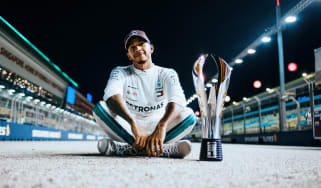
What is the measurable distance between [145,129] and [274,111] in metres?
9.59

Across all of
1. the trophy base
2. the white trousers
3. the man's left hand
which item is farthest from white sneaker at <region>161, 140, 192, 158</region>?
the man's left hand

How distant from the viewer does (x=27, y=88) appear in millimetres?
24859

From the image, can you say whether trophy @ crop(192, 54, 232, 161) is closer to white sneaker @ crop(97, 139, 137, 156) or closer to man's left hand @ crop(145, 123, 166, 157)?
man's left hand @ crop(145, 123, 166, 157)

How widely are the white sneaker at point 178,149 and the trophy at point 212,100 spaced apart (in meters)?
0.30

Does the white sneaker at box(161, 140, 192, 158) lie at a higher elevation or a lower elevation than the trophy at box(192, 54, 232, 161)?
lower

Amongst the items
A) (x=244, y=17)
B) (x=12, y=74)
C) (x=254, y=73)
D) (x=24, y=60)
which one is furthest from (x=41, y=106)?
(x=254, y=73)

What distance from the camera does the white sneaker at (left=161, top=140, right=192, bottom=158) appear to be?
260cm

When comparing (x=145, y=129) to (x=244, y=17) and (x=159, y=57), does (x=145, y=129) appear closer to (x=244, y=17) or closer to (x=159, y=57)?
(x=244, y=17)

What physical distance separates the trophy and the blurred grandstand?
10681mm

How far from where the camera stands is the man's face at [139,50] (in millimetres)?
2809

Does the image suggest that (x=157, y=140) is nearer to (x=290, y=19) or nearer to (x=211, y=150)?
(x=211, y=150)

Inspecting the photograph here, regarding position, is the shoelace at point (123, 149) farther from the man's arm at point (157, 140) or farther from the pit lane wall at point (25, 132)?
the pit lane wall at point (25, 132)

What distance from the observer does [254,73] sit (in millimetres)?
22719

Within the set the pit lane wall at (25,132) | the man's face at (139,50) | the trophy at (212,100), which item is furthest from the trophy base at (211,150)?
the pit lane wall at (25,132)
